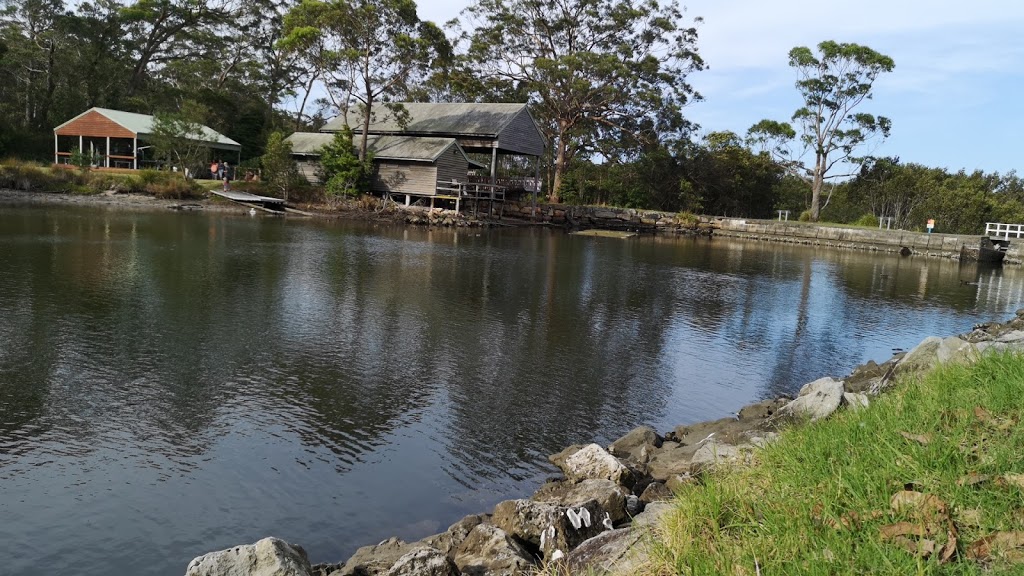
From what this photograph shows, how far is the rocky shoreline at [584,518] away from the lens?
4.46 meters

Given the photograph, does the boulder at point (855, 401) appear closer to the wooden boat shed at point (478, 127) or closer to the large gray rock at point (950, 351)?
the large gray rock at point (950, 351)

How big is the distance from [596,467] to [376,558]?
7.92 ft

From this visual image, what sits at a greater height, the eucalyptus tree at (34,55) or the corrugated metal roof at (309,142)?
the eucalyptus tree at (34,55)

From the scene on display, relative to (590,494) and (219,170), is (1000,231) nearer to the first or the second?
(590,494)

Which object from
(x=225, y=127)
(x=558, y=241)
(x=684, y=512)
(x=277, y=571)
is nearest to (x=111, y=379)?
(x=277, y=571)

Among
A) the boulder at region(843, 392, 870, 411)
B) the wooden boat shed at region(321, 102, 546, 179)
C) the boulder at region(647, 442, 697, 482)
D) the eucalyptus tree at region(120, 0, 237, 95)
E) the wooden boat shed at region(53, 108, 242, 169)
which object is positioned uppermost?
the eucalyptus tree at region(120, 0, 237, 95)

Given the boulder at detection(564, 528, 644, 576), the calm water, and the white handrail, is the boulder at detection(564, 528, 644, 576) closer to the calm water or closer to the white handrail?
the calm water

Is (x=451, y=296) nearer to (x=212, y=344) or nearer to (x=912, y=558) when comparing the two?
(x=212, y=344)

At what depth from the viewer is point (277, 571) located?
436 centimetres

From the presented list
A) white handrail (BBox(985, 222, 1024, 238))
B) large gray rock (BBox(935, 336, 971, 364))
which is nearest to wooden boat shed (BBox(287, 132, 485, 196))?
white handrail (BBox(985, 222, 1024, 238))

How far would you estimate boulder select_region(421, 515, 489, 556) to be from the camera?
5566mm

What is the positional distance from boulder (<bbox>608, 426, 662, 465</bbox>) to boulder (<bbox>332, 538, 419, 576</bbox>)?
9.51ft

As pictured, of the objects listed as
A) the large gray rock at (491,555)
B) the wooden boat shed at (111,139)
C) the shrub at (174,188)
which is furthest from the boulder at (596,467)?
the wooden boat shed at (111,139)

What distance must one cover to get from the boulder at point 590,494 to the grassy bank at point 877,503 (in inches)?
32.8
